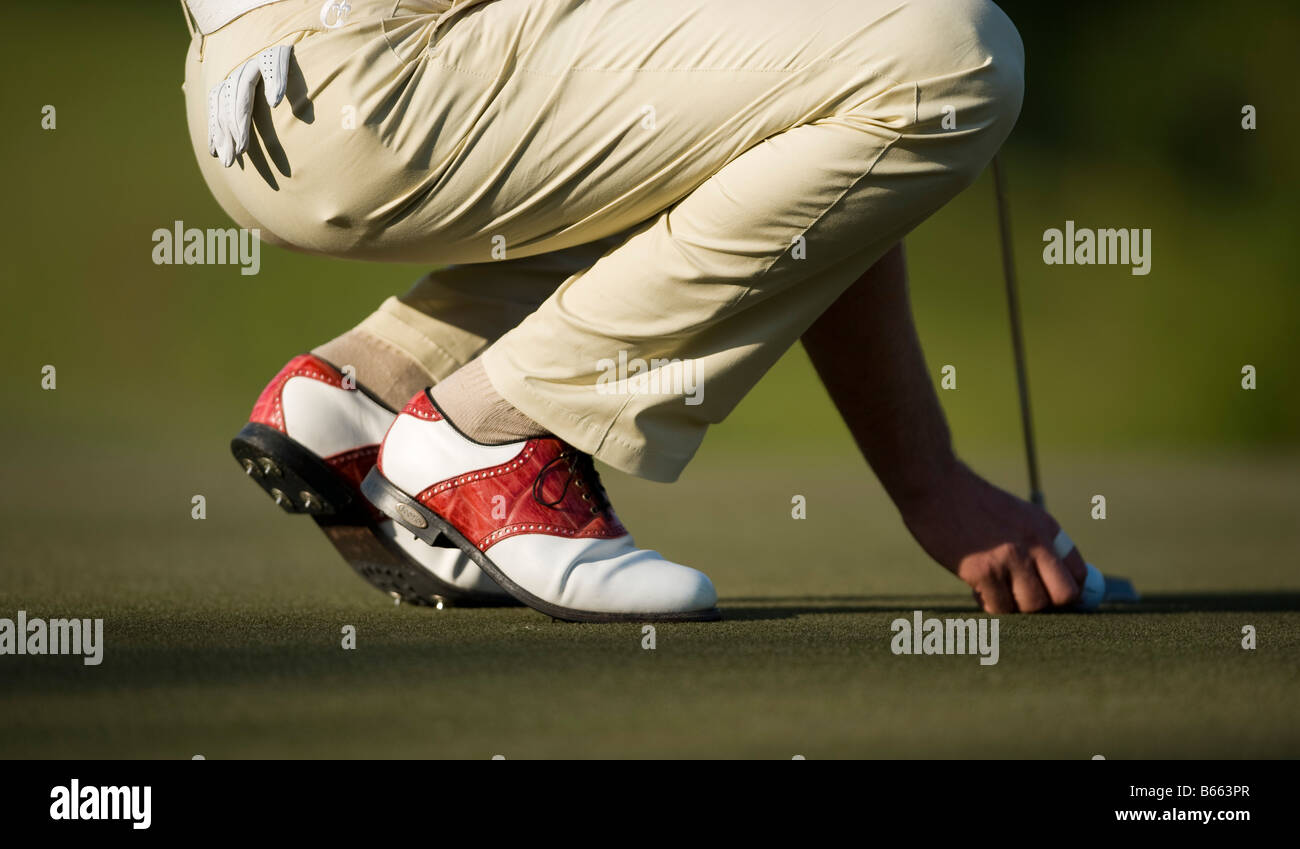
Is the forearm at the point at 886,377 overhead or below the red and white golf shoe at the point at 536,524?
overhead

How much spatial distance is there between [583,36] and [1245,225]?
5.15 meters

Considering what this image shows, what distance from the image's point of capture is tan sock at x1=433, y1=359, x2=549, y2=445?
1125 millimetres

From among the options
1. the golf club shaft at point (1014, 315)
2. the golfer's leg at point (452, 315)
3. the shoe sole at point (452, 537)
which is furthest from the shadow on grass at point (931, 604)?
the golfer's leg at point (452, 315)

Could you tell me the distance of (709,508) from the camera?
9.36 feet

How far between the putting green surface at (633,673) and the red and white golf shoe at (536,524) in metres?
0.03

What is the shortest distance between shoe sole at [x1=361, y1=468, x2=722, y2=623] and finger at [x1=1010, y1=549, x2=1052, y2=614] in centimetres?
30

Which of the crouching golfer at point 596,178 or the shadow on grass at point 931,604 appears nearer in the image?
the crouching golfer at point 596,178

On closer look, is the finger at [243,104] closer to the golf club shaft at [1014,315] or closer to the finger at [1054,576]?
the finger at [1054,576]

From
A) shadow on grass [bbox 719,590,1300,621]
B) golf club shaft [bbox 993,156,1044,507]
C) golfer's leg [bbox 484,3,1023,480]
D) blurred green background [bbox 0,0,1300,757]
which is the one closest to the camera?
golfer's leg [bbox 484,3,1023,480]

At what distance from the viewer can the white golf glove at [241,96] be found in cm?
109

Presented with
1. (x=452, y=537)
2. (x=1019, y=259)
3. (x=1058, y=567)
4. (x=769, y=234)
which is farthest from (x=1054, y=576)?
(x=1019, y=259)

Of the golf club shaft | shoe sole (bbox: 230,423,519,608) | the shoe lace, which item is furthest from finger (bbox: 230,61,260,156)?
the golf club shaft

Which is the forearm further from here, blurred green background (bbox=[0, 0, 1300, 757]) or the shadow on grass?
blurred green background (bbox=[0, 0, 1300, 757])

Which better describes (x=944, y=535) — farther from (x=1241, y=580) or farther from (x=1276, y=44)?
(x=1276, y=44)
